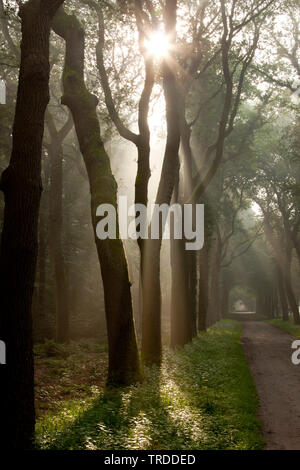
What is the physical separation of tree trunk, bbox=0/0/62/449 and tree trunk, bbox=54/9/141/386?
4.45 m

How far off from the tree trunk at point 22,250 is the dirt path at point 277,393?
3743mm

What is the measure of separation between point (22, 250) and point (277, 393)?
7.87 m

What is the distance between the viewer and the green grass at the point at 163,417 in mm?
7020

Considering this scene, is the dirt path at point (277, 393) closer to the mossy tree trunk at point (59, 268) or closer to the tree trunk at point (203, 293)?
the tree trunk at point (203, 293)

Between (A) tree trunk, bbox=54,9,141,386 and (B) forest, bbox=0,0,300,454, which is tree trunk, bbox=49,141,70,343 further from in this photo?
(A) tree trunk, bbox=54,9,141,386

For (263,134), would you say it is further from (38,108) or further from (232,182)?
(38,108)

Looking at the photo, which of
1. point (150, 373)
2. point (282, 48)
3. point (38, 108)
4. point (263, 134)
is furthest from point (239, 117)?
point (38, 108)

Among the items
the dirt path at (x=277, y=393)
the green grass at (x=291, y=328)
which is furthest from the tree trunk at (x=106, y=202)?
the green grass at (x=291, y=328)

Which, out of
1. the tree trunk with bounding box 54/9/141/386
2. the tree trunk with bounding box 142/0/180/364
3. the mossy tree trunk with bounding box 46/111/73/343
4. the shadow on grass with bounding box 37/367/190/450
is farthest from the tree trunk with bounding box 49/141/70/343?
the shadow on grass with bounding box 37/367/190/450

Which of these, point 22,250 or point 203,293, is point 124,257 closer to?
point 22,250

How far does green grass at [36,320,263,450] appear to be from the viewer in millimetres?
7020

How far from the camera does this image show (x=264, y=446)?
7660 mm

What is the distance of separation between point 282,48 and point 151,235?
16032mm

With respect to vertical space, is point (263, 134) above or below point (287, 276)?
above
